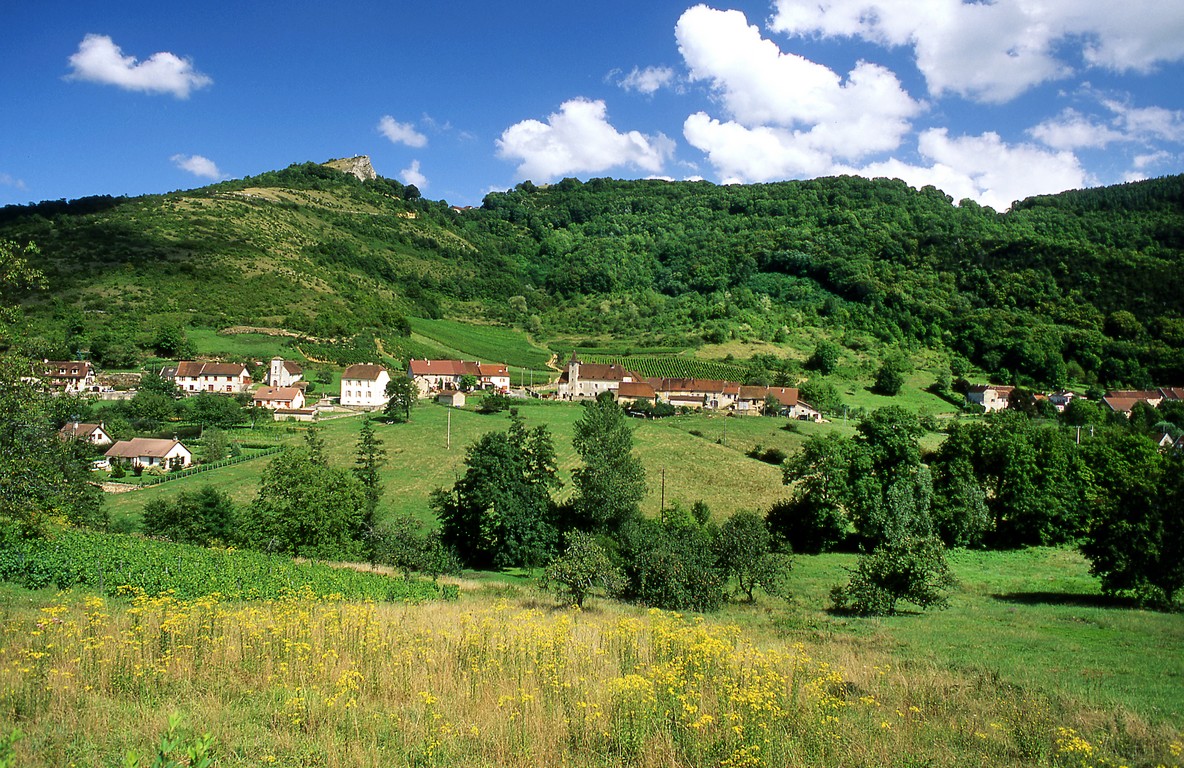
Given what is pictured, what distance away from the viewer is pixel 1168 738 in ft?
26.7

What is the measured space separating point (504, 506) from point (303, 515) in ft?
31.2

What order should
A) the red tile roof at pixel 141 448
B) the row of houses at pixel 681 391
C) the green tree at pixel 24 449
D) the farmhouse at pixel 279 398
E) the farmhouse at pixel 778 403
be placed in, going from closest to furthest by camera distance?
1. the green tree at pixel 24 449
2. the red tile roof at pixel 141 448
3. the farmhouse at pixel 279 398
4. the farmhouse at pixel 778 403
5. the row of houses at pixel 681 391

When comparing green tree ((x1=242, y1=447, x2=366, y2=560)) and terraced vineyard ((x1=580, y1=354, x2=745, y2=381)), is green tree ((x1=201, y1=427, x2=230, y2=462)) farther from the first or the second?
terraced vineyard ((x1=580, y1=354, x2=745, y2=381))

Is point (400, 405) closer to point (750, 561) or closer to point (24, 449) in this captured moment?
point (750, 561)

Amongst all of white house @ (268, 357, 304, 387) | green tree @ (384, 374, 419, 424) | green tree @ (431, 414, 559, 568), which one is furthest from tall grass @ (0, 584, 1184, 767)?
white house @ (268, 357, 304, 387)

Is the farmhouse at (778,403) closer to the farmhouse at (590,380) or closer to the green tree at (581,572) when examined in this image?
the farmhouse at (590,380)

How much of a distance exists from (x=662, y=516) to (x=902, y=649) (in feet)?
83.4

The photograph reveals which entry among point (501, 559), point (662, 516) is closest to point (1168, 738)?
point (501, 559)

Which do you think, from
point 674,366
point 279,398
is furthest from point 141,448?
point 674,366

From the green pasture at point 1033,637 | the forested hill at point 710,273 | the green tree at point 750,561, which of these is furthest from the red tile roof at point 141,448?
the green pasture at point 1033,637

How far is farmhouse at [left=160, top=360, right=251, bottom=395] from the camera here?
2874 inches

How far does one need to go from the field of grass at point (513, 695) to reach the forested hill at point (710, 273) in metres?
82.3

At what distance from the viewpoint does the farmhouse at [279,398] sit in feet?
228

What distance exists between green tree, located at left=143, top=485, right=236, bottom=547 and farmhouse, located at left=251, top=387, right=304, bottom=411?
3420cm
